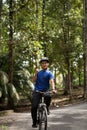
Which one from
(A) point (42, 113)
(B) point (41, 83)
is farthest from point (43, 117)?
(B) point (41, 83)

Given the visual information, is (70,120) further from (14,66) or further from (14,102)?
(14,66)

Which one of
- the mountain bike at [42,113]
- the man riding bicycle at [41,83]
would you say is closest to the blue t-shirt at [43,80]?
the man riding bicycle at [41,83]

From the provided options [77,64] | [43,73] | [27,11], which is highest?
[27,11]

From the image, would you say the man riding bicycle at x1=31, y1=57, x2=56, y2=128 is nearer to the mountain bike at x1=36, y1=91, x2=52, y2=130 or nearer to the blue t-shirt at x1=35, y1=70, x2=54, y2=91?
the blue t-shirt at x1=35, y1=70, x2=54, y2=91

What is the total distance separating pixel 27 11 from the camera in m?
18.4

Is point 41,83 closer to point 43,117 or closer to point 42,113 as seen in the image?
point 42,113

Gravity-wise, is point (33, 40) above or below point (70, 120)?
above

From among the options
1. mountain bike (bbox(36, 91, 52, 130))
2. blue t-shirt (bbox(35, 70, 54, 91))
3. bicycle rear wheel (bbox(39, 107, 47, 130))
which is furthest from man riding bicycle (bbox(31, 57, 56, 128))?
bicycle rear wheel (bbox(39, 107, 47, 130))

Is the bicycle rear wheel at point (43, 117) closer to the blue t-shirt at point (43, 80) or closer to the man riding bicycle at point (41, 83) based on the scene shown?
the man riding bicycle at point (41, 83)

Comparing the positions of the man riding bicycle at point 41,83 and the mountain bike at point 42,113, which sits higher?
the man riding bicycle at point 41,83

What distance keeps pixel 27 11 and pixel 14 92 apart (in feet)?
13.5

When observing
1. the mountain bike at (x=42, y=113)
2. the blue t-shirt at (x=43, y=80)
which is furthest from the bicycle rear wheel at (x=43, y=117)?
the blue t-shirt at (x=43, y=80)

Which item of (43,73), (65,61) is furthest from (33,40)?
(65,61)

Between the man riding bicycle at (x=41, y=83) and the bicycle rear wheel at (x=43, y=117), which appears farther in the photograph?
the man riding bicycle at (x=41, y=83)
